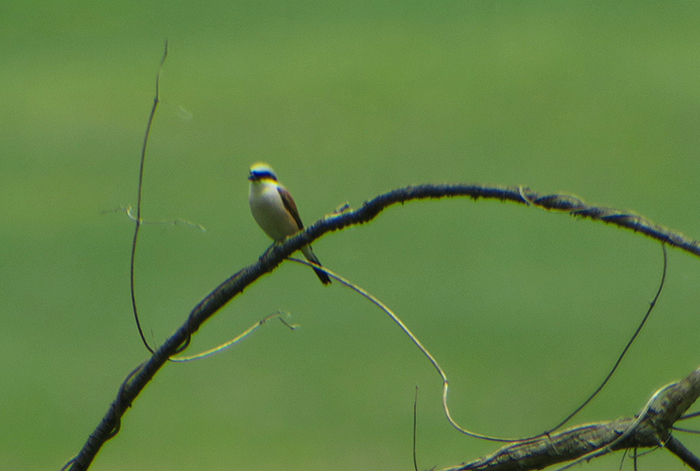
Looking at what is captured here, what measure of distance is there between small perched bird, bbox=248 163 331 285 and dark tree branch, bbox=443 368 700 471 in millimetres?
1285

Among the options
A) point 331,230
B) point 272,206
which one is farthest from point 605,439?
point 272,206

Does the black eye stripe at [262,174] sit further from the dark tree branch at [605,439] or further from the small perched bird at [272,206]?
the dark tree branch at [605,439]

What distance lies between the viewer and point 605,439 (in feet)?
3.16

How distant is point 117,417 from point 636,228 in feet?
2.69

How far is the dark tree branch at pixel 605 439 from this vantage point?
957 millimetres

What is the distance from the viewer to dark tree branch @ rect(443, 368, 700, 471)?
3.14ft

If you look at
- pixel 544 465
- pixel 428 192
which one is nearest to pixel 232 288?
pixel 428 192

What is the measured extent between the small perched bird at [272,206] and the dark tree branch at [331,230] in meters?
1.13

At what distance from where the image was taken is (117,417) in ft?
3.54

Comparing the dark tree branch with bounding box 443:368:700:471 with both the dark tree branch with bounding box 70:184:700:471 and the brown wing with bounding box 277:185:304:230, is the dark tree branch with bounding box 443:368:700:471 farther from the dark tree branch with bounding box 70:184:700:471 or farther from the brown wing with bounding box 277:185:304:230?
the brown wing with bounding box 277:185:304:230

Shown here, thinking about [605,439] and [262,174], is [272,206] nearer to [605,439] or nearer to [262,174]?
[262,174]

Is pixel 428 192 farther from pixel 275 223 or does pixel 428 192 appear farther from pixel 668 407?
pixel 275 223

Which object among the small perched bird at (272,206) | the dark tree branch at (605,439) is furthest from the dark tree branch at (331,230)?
the small perched bird at (272,206)

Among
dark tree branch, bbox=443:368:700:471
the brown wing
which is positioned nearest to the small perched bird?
the brown wing
